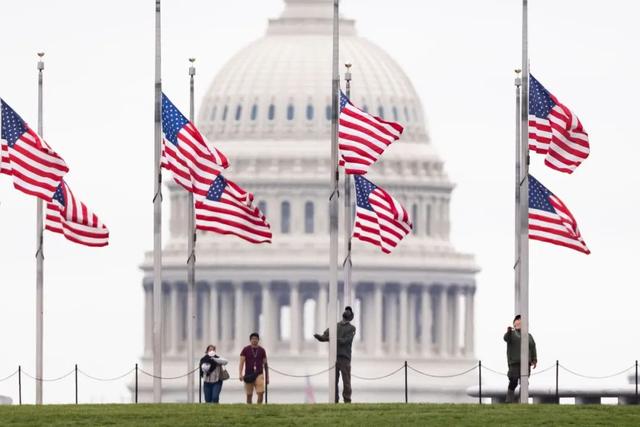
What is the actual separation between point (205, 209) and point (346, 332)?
783 cm

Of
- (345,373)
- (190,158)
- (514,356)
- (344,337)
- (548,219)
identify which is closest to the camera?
(345,373)

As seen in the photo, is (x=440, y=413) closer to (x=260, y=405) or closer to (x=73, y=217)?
(x=260, y=405)

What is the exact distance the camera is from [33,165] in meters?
149

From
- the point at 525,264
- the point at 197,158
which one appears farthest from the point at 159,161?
the point at 525,264

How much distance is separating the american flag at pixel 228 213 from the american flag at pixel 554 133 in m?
8.92

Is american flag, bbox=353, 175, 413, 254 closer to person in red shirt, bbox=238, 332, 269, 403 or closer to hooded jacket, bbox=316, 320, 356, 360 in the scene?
hooded jacket, bbox=316, 320, 356, 360

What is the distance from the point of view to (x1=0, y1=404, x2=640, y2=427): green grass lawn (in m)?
131

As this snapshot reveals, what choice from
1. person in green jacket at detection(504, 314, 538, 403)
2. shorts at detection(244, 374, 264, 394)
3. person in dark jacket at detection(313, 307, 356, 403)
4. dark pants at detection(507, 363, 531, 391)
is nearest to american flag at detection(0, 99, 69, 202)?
shorts at detection(244, 374, 264, 394)

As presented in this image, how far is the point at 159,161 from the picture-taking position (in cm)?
14950

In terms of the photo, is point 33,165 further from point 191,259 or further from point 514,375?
point 191,259

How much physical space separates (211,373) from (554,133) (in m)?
12.4

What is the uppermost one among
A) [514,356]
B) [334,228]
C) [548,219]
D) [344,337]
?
[548,219]

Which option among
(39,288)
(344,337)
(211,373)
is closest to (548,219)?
(344,337)

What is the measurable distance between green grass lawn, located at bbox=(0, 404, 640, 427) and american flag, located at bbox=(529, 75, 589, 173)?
31.2 feet
